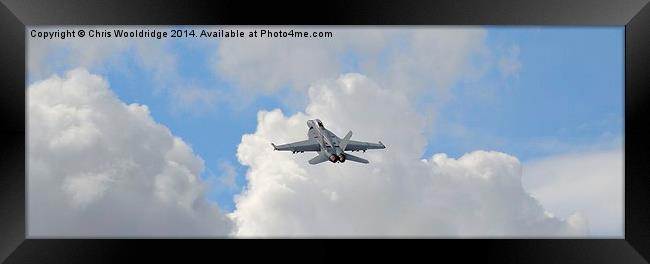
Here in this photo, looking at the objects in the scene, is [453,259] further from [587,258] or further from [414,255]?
[587,258]

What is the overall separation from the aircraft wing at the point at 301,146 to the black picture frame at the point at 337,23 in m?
2.93

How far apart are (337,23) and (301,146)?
499cm

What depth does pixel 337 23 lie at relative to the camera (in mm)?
8891

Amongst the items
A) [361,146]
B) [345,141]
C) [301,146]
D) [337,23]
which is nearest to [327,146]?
[345,141]

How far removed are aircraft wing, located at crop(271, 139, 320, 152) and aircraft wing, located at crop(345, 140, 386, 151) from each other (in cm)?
98

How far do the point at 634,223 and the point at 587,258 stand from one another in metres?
0.97

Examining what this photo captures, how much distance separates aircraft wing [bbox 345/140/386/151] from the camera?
441 inches

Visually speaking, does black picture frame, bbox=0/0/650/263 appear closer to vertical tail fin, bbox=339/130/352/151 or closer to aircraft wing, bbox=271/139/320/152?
aircraft wing, bbox=271/139/320/152

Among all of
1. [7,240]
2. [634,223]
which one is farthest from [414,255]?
[7,240]

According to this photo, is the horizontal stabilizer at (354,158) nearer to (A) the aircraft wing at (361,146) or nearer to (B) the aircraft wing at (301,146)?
(A) the aircraft wing at (361,146)

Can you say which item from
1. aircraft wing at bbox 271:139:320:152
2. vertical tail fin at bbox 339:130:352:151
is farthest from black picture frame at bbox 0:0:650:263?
vertical tail fin at bbox 339:130:352:151

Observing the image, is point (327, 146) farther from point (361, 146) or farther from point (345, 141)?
point (361, 146)

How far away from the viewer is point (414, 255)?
908cm

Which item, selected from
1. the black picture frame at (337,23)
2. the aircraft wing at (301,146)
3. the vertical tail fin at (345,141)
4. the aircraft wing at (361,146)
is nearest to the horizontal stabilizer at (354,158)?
the aircraft wing at (361,146)
